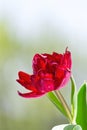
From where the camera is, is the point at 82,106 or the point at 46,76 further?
the point at 82,106

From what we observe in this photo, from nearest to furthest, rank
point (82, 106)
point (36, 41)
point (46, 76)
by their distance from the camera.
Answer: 1. point (46, 76)
2. point (82, 106)
3. point (36, 41)

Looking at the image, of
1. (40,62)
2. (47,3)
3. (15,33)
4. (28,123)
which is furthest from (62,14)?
(28,123)

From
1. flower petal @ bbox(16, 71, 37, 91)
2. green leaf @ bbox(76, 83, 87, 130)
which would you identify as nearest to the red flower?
flower petal @ bbox(16, 71, 37, 91)

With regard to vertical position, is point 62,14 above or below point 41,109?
above

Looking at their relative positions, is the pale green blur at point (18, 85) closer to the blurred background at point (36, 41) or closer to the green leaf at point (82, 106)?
the blurred background at point (36, 41)

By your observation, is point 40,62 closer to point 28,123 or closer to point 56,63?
point 56,63

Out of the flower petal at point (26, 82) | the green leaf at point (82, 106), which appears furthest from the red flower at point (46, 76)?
the green leaf at point (82, 106)

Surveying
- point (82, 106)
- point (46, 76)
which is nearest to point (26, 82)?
point (46, 76)

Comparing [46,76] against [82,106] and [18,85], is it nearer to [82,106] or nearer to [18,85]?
[82,106]
